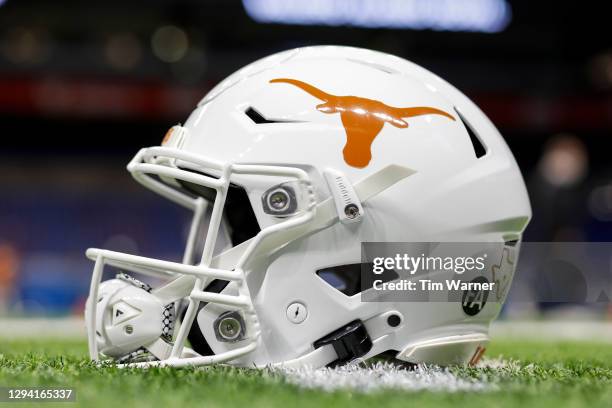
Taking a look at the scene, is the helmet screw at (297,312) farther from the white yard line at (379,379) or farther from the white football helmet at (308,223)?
the white yard line at (379,379)

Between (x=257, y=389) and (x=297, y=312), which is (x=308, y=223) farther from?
(x=257, y=389)

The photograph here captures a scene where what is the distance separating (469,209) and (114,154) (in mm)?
9848

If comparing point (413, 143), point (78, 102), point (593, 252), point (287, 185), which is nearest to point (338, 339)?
point (287, 185)

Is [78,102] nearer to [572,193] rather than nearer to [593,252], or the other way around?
[593,252]

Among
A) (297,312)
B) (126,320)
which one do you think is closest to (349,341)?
(297,312)

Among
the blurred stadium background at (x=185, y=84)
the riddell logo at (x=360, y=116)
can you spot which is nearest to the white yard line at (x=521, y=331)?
the riddell logo at (x=360, y=116)

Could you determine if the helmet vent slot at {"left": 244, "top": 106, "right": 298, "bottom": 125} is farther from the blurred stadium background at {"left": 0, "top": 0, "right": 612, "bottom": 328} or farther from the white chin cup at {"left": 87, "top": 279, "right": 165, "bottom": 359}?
the blurred stadium background at {"left": 0, "top": 0, "right": 612, "bottom": 328}

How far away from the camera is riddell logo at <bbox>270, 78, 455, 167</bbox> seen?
1938 mm

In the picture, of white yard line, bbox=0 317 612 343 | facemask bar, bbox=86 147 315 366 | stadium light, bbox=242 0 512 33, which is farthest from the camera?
stadium light, bbox=242 0 512 33

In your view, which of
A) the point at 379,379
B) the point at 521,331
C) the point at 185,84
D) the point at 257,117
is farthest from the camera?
the point at 185,84

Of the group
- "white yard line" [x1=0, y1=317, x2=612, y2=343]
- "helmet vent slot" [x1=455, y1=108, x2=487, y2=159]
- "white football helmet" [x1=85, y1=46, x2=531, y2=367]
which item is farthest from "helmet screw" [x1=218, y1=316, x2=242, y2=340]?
"white yard line" [x1=0, y1=317, x2=612, y2=343]

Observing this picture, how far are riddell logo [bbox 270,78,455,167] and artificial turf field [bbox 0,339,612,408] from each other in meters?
0.59

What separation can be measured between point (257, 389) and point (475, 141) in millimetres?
958

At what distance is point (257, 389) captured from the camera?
1.57 metres
